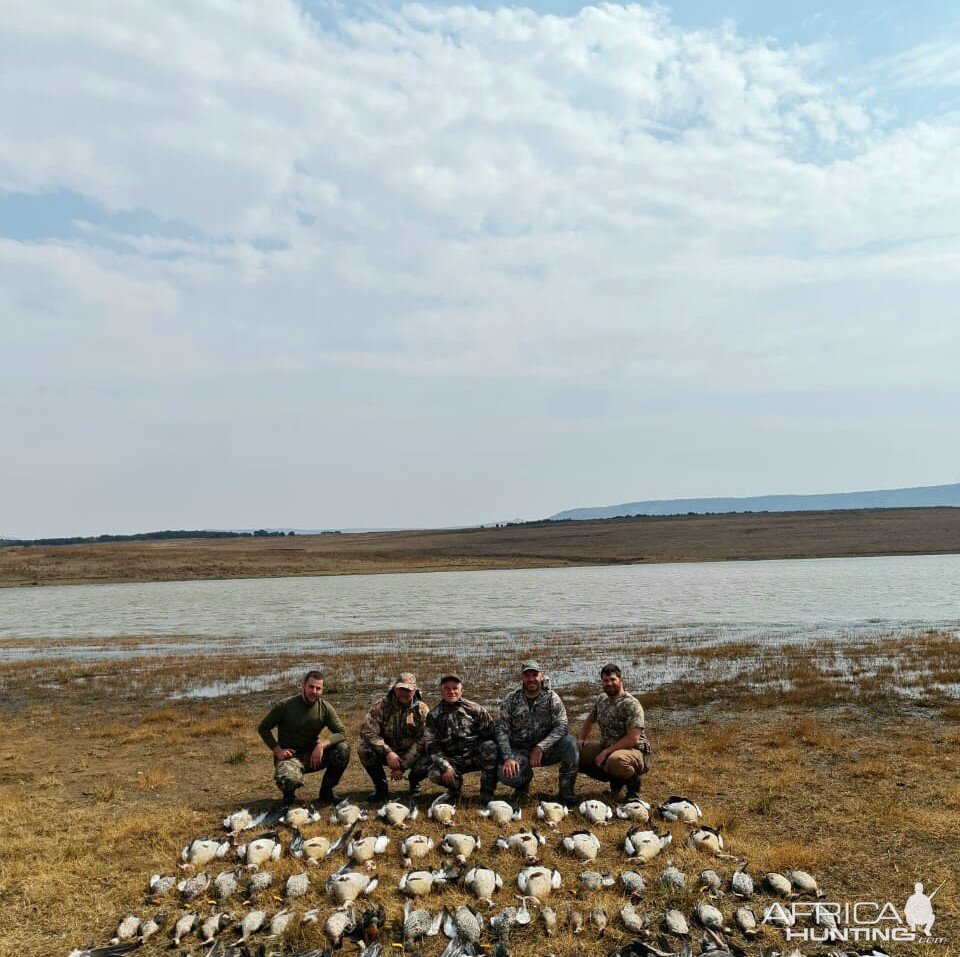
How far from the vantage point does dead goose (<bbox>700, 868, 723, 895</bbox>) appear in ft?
25.1

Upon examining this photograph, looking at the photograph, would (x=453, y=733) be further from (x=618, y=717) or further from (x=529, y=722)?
(x=618, y=717)

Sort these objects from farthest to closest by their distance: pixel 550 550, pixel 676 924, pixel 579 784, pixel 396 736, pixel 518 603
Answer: pixel 550 550, pixel 518 603, pixel 579 784, pixel 396 736, pixel 676 924

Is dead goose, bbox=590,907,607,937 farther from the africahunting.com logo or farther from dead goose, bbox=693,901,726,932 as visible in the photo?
the africahunting.com logo

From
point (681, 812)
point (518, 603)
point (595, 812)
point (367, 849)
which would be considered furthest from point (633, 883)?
point (518, 603)

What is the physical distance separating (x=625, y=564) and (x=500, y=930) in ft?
304

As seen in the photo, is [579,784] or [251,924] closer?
[251,924]

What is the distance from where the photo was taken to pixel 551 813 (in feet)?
31.1

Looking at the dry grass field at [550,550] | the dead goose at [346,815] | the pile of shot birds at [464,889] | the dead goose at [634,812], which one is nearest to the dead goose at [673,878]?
the pile of shot birds at [464,889]

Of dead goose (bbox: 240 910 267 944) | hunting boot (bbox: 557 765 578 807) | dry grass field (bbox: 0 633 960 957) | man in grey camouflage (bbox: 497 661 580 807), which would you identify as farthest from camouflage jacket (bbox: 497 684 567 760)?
dead goose (bbox: 240 910 267 944)

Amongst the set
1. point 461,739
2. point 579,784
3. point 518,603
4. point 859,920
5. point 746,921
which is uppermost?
point 461,739

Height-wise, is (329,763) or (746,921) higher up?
(329,763)

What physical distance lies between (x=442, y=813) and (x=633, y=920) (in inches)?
120

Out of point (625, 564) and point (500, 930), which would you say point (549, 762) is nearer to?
point (500, 930)

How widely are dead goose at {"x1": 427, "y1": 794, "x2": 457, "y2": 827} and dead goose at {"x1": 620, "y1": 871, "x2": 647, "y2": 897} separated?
2.40 meters
